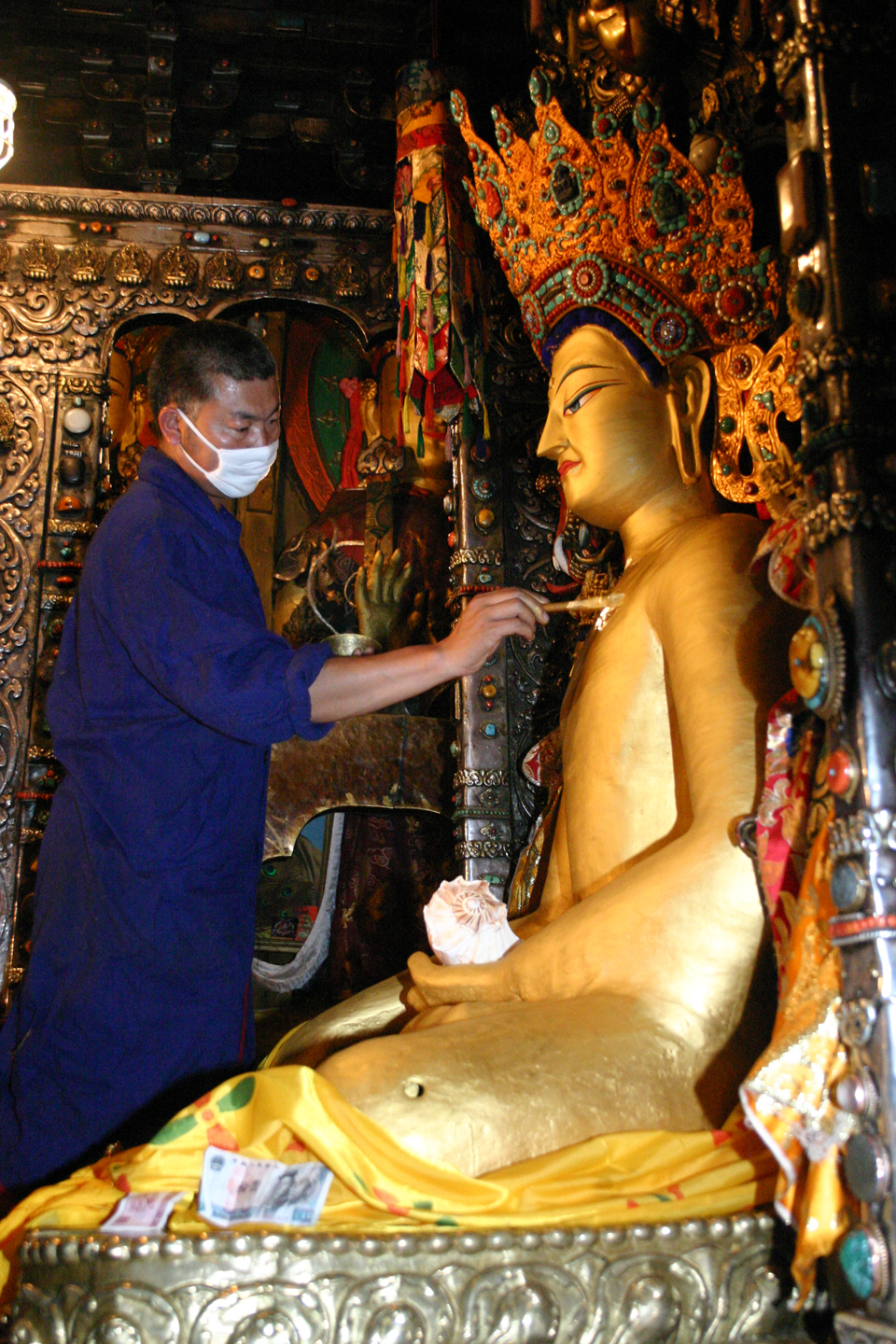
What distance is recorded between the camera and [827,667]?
178cm

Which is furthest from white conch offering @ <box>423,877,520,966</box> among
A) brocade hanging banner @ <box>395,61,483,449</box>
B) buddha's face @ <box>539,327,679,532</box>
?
brocade hanging banner @ <box>395,61,483,449</box>

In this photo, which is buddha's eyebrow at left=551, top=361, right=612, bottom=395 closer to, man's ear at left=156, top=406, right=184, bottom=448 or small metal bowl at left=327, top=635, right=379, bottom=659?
man's ear at left=156, top=406, right=184, bottom=448

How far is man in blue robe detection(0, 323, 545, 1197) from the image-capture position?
245 centimetres

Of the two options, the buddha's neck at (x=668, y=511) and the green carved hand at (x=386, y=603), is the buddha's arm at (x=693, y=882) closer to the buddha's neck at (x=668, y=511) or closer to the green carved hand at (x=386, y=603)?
the buddha's neck at (x=668, y=511)

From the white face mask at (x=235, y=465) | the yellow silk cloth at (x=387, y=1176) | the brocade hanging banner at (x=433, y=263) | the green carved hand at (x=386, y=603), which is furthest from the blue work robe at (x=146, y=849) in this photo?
the green carved hand at (x=386, y=603)

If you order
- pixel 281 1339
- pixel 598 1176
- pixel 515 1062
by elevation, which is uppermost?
pixel 515 1062

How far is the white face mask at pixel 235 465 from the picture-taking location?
116 inches

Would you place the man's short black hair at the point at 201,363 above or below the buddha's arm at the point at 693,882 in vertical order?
above

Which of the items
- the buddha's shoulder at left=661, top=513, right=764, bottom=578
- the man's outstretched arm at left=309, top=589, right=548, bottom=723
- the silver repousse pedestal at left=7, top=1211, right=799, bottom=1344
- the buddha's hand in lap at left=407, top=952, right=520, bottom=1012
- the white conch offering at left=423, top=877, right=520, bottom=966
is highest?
the buddha's shoulder at left=661, top=513, right=764, bottom=578

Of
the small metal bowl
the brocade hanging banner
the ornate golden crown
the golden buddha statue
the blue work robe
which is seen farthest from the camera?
the small metal bowl

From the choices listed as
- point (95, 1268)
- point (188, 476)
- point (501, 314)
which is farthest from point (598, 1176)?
point (501, 314)

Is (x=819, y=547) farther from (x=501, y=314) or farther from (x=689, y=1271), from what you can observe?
(x=501, y=314)

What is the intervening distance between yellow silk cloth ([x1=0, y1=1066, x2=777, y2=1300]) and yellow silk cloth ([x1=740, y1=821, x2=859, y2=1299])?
16 cm

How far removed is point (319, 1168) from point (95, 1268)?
330 mm
